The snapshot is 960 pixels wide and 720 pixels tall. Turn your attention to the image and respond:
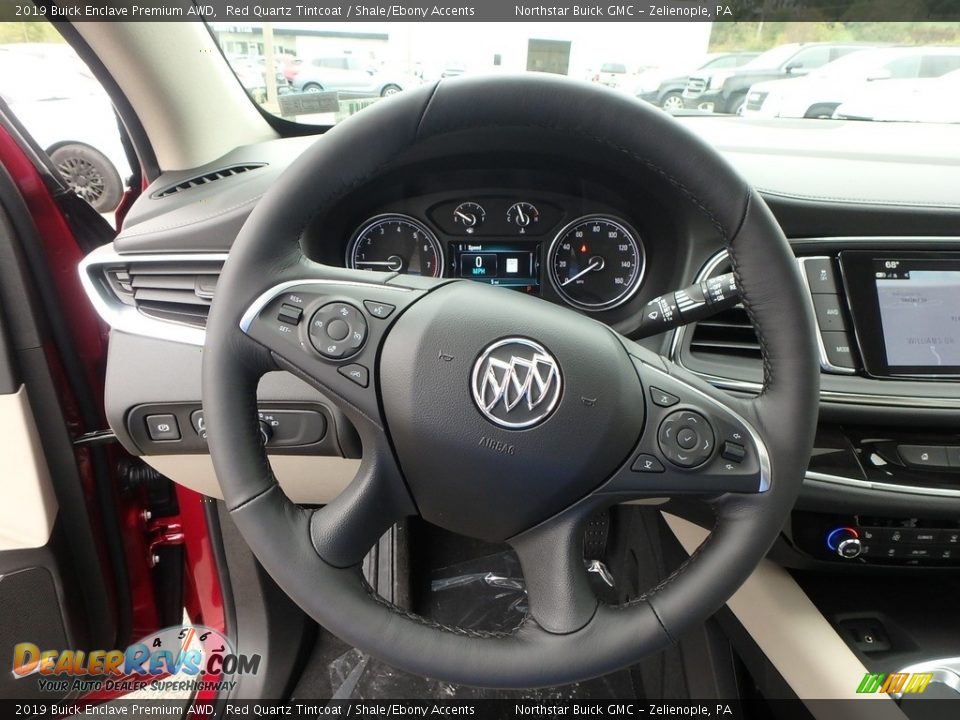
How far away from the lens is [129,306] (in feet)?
3.84

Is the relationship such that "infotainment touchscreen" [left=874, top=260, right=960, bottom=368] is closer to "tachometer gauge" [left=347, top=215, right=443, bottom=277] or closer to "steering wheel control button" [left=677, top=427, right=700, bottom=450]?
"steering wheel control button" [left=677, top=427, right=700, bottom=450]

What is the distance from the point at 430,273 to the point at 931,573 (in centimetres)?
105

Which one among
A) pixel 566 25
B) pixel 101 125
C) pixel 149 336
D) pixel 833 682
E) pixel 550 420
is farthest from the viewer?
pixel 101 125

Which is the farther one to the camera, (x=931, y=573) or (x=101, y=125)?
(x=101, y=125)

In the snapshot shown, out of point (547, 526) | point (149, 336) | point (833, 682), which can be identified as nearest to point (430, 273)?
point (149, 336)

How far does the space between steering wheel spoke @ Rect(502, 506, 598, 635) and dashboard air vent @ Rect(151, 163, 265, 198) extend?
891mm

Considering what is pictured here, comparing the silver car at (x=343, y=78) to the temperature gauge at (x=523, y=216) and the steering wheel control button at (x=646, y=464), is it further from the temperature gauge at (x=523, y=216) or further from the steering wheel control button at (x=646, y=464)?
the steering wheel control button at (x=646, y=464)

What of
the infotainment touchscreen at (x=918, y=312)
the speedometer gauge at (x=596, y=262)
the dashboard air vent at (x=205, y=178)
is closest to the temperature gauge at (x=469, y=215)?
the speedometer gauge at (x=596, y=262)

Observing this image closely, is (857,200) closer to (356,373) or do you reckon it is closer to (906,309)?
(906,309)

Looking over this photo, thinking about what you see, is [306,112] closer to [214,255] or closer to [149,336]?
[214,255]

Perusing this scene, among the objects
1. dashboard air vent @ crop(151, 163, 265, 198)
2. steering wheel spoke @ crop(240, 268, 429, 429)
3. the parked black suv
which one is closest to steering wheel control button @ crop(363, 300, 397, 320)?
steering wheel spoke @ crop(240, 268, 429, 429)

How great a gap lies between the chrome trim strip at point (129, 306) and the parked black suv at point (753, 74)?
1083 millimetres

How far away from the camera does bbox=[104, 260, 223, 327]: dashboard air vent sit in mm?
1102

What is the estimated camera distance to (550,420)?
74 cm
